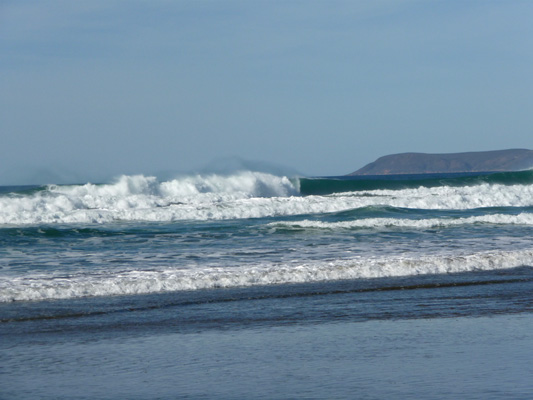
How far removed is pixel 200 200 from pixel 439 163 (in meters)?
140

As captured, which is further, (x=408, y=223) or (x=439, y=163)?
(x=439, y=163)

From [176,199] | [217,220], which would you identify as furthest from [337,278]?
[176,199]

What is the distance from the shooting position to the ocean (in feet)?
15.4

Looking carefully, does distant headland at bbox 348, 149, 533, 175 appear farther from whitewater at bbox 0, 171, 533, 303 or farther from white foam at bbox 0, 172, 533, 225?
whitewater at bbox 0, 171, 533, 303

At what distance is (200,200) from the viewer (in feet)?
93.1

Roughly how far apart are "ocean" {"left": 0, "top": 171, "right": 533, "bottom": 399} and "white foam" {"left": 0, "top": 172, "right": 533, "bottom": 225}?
452 cm

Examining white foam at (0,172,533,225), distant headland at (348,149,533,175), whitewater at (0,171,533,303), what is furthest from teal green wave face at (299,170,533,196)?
distant headland at (348,149,533,175)

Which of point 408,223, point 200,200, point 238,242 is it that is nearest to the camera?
point 238,242

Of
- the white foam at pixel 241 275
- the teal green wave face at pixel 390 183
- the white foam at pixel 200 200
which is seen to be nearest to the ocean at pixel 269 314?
the white foam at pixel 241 275

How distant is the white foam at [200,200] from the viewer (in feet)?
66.7

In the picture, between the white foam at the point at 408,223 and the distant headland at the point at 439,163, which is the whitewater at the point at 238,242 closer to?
the white foam at the point at 408,223

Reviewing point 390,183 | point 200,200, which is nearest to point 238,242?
point 200,200

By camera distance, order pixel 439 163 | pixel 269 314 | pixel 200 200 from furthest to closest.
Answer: pixel 439 163
pixel 200 200
pixel 269 314

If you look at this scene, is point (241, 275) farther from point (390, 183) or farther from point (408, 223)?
point (390, 183)
